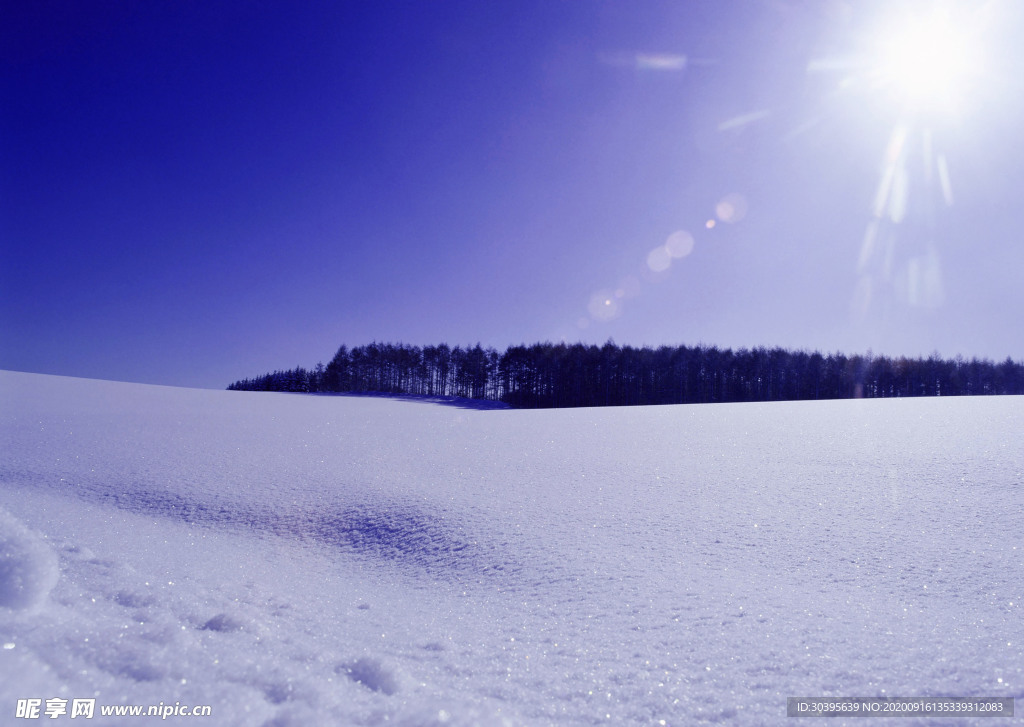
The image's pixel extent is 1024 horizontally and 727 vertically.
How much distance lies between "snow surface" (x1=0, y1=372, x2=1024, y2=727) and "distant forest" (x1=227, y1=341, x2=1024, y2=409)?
1474 inches

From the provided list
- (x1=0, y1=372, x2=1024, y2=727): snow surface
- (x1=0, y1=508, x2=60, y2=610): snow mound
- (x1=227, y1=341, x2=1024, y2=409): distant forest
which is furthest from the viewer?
(x1=227, y1=341, x2=1024, y2=409): distant forest

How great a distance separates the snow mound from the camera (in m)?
1.78

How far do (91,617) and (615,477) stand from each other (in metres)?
3.72

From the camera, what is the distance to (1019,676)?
58.9 inches

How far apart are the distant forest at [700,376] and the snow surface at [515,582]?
123 feet

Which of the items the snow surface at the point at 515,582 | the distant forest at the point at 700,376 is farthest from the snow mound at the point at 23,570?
the distant forest at the point at 700,376

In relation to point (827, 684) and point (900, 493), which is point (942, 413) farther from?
point (827, 684)

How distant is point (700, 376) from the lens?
1720 inches

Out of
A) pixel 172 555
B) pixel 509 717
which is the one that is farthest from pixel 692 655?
pixel 172 555

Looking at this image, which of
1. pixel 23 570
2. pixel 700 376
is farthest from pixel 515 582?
pixel 700 376

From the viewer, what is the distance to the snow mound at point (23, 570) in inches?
70.0

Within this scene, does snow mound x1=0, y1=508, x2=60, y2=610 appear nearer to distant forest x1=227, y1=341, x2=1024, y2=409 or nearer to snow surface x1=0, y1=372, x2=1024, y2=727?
snow surface x1=0, y1=372, x2=1024, y2=727

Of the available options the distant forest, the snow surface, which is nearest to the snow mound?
the snow surface

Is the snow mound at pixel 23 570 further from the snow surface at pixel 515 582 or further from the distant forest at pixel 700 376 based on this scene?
the distant forest at pixel 700 376
